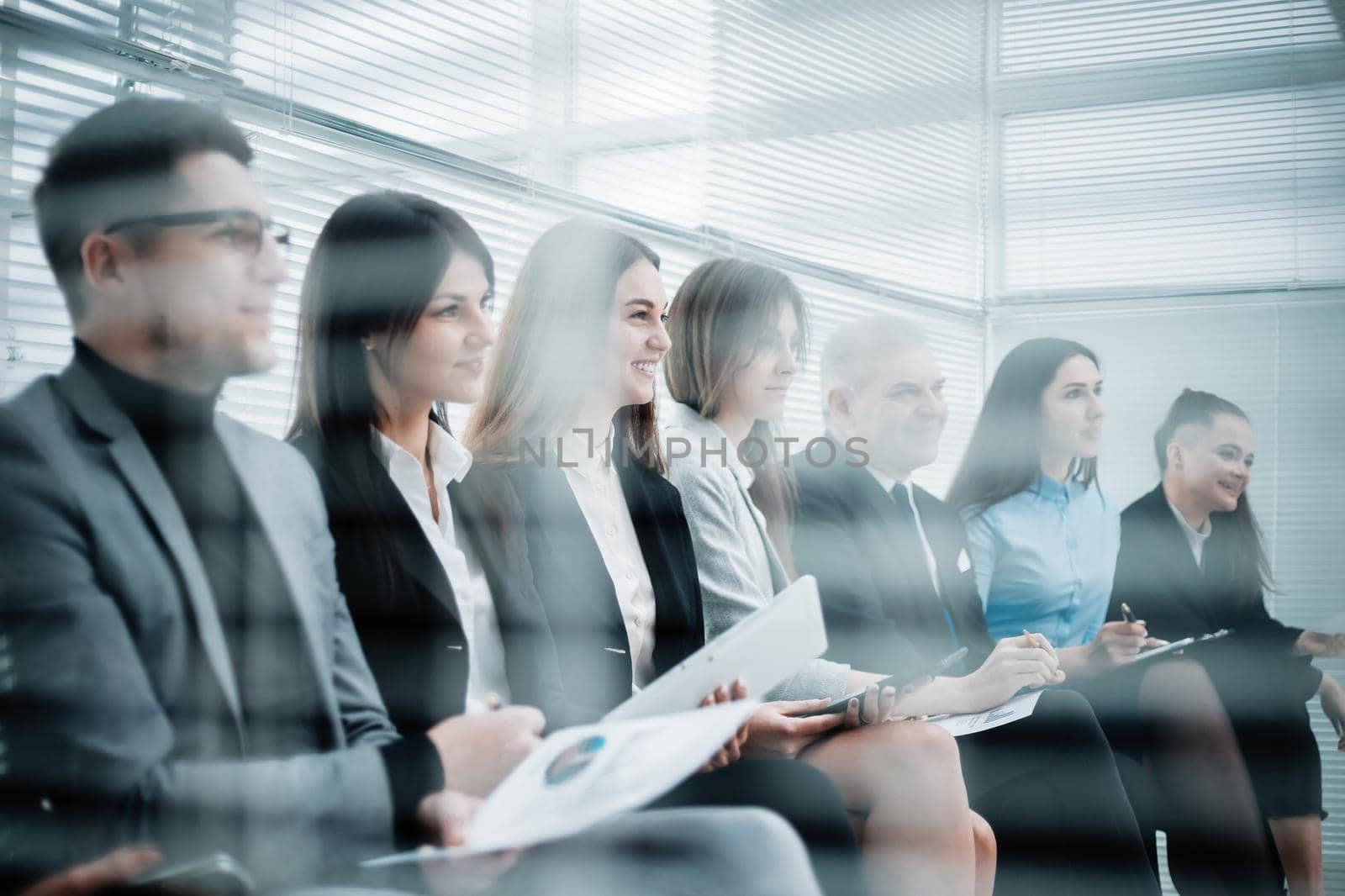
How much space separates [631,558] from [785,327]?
33 cm

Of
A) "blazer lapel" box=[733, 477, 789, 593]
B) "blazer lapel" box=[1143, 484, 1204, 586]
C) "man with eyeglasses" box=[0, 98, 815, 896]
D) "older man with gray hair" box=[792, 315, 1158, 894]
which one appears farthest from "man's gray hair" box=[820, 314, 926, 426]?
"man with eyeglasses" box=[0, 98, 815, 896]

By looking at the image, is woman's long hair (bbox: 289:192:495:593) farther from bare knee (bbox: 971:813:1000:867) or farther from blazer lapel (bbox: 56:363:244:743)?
bare knee (bbox: 971:813:1000:867)

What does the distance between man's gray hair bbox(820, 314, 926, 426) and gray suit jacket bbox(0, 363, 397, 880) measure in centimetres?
91

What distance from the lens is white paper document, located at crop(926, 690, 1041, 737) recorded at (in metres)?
0.92

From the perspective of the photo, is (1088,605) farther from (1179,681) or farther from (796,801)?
(796,801)

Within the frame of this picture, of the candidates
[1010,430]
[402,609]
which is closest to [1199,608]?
[1010,430]

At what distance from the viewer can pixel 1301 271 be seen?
5.27ft

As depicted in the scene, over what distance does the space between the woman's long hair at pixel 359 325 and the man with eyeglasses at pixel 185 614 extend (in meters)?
0.07

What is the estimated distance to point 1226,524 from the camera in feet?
4.90

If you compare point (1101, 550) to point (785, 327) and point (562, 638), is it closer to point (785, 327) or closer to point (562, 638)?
point (785, 327)

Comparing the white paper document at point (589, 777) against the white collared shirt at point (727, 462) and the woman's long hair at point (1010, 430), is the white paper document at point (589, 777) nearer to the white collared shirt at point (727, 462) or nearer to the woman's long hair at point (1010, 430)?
the white collared shirt at point (727, 462)

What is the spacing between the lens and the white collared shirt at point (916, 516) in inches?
48.9

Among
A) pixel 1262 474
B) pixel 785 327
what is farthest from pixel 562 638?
pixel 1262 474

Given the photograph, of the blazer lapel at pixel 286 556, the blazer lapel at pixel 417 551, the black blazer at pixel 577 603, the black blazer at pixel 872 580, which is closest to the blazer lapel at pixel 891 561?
the black blazer at pixel 872 580
